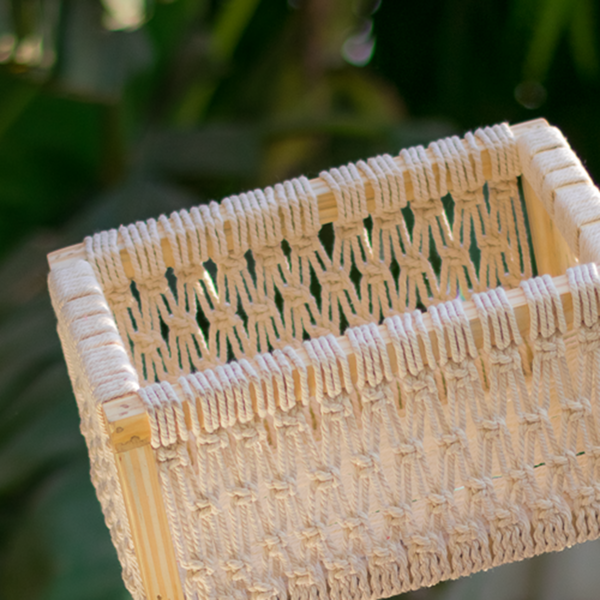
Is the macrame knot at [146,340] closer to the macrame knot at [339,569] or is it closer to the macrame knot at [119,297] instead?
the macrame knot at [119,297]

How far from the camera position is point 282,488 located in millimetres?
496

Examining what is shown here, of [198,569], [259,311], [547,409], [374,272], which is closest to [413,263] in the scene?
[374,272]

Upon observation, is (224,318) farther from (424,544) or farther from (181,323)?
(424,544)

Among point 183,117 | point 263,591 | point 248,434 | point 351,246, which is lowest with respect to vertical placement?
point 263,591

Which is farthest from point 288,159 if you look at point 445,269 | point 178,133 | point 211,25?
point 445,269

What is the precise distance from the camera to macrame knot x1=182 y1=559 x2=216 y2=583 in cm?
50

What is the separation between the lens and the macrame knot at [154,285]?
0.67 m

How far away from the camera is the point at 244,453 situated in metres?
0.49

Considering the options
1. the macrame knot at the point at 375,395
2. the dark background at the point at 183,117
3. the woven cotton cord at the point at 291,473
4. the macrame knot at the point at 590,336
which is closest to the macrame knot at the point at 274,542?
the woven cotton cord at the point at 291,473

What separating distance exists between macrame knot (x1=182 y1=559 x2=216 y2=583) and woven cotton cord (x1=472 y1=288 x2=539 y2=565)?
0.18 m

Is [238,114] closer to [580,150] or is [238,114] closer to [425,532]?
[580,150]

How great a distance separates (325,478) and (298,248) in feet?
0.84

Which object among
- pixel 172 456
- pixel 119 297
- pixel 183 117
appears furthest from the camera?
pixel 183 117

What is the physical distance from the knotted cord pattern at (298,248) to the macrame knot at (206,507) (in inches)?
8.5
